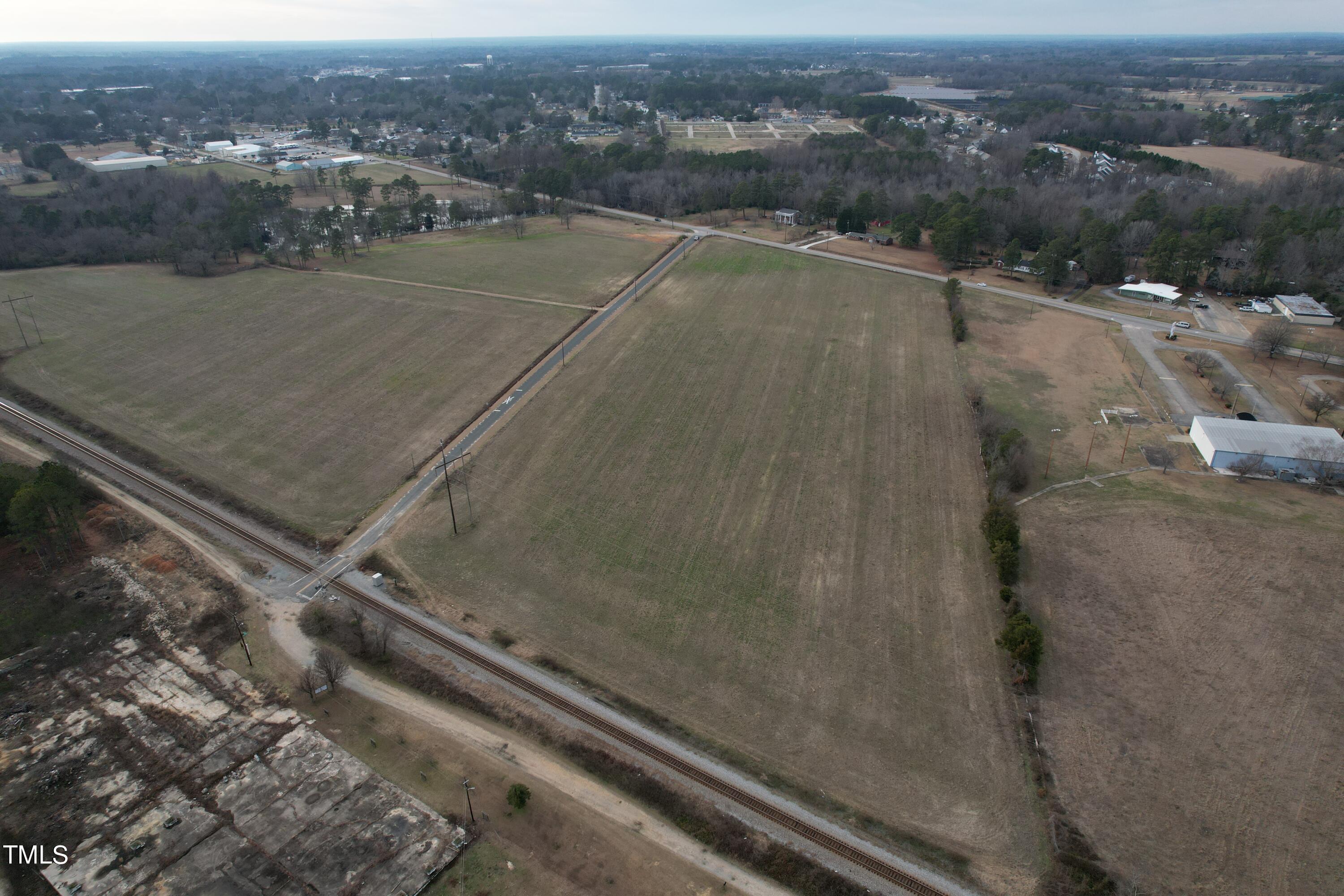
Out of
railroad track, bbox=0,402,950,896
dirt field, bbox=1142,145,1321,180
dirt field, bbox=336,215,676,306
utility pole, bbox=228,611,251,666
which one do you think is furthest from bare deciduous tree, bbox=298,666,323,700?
dirt field, bbox=1142,145,1321,180

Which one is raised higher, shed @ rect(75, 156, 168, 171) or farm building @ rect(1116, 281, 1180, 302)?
shed @ rect(75, 156, 168, 171)

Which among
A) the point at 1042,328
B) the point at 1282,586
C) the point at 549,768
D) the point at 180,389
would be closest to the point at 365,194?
the point at 180,389

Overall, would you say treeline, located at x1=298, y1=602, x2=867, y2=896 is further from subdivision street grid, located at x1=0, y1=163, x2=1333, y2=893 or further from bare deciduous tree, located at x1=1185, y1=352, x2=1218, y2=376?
bare deciduous tree, located at x1=1185, y1=352, x2=1218, y2=376

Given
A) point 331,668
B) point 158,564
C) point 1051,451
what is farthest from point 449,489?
point 1051,451

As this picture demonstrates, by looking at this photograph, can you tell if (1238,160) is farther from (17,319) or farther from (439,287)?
(17,319)

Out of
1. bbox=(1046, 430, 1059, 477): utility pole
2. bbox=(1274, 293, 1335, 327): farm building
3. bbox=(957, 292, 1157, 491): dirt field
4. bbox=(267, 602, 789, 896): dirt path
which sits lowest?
bbox=(267, 602, 789, 896): dirt path

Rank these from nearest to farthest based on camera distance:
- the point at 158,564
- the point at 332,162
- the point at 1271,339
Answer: the point at 158,564, the point at 1271,339, the point at 332,162
